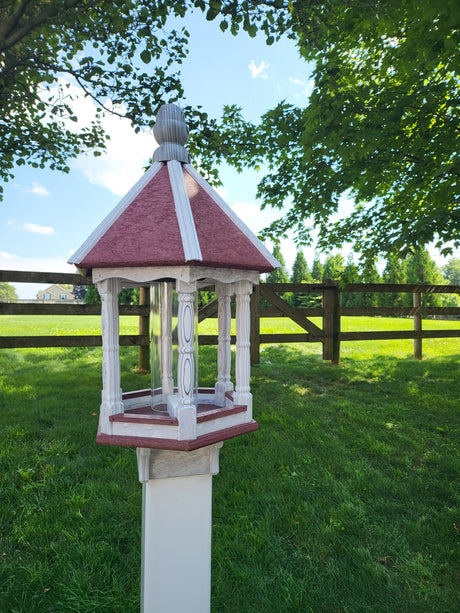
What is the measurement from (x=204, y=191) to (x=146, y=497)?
4.95 feet

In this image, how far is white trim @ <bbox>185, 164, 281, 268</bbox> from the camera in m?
1.74

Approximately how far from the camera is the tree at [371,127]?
3744mm

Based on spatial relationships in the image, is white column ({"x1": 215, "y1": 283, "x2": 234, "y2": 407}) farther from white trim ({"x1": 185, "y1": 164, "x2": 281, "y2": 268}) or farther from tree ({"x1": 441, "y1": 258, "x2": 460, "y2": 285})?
tree ({"x1": 441, "y1": 258, "x2": 460, "y2": 285})

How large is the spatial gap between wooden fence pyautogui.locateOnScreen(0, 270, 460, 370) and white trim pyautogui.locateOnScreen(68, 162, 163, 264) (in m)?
3.77

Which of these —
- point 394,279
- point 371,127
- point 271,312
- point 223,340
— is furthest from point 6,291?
point 223,340

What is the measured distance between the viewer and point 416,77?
16.8 ft

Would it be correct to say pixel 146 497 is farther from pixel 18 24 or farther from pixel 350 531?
pixel 18 24

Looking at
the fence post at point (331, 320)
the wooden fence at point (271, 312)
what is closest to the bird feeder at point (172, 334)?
the wooden fence at point (271, 312)

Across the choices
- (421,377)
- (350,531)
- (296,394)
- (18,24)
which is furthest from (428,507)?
(18,24)

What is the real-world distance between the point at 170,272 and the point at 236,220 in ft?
1.70

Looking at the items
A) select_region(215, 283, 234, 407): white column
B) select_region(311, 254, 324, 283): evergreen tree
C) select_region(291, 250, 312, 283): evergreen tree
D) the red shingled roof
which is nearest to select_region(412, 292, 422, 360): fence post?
select_region(215, 283, 234, 407): white column

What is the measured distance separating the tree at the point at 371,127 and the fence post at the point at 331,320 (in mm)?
1031

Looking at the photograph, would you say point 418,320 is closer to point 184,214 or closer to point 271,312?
point 271,312

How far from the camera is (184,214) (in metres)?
1.53
